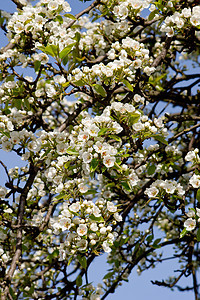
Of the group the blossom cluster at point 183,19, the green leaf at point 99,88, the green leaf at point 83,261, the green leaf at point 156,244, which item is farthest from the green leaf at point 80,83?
the green leaf at point 156,244

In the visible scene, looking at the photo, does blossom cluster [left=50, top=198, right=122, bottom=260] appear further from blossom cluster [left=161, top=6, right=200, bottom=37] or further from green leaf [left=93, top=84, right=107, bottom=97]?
blossom cluster [left=161, top=6, right=200, bottom=37]

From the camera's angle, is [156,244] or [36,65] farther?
[156,244]

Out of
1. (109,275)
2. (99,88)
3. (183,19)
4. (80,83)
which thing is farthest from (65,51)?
(109,275)

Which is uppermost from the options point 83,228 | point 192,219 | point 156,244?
point 156,244

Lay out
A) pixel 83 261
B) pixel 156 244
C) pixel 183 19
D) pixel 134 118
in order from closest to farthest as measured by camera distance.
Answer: pixel 83 261 < pixel 134 118 < pixel 183 19 < pixel 156 244

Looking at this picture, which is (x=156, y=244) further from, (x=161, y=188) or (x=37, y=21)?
(x=37, y=21)

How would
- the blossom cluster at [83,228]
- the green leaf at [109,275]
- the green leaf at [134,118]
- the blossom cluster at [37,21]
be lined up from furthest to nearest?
the green leaf at [109,275] < the blossom cluster at [37,21] < the green leaf at [134,118] < the blossom cluster at [83,228]

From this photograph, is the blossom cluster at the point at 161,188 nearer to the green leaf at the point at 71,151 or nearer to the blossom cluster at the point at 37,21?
the green leaf at the point at 71,151

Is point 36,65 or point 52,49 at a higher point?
point 36,65

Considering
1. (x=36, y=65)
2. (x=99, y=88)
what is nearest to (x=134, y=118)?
(x=99, y=88)

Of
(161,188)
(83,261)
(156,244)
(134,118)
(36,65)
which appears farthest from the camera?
(156,244)

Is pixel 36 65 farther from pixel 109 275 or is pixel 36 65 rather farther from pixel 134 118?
pixel 109 275

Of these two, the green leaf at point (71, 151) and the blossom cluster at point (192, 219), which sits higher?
the green leaf at point (71, 151)

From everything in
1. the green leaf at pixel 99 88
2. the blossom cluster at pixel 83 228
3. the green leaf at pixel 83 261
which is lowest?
the green leaf at pixel 83 261
